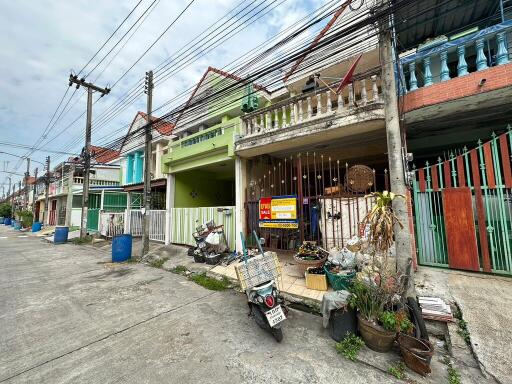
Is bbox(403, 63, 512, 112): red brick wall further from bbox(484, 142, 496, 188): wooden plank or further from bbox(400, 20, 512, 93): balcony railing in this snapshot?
bbox(484, 142, 496, 188): wooden plank

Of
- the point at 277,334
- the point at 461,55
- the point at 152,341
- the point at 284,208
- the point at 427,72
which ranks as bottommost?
the point at 152,341

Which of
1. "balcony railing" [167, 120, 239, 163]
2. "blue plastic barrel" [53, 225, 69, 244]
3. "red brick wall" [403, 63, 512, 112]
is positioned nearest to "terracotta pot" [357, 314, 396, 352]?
"red brick wall" [403, 63, 512, 112]

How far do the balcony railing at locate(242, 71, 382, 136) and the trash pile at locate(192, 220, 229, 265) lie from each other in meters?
3.28

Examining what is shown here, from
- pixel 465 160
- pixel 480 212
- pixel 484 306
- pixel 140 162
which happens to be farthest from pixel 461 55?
pixel 140 162

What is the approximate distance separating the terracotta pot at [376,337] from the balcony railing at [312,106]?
4.10 m

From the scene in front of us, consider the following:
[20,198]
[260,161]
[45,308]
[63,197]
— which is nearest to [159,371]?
[45,308]

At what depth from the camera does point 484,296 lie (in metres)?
3.23

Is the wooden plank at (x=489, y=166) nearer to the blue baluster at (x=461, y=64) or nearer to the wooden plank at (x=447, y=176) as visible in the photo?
the wooden plank at (x=447, y=176)

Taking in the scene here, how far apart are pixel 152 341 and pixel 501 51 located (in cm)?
706

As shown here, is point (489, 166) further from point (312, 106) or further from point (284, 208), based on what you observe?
point (284, 208)

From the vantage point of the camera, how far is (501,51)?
3.70 m

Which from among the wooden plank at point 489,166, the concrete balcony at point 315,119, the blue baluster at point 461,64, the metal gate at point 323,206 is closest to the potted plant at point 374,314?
the metal gate at point 323,206

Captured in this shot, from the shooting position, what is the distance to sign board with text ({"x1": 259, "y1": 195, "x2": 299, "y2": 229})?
588 centimetres

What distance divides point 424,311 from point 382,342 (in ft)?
3.18
